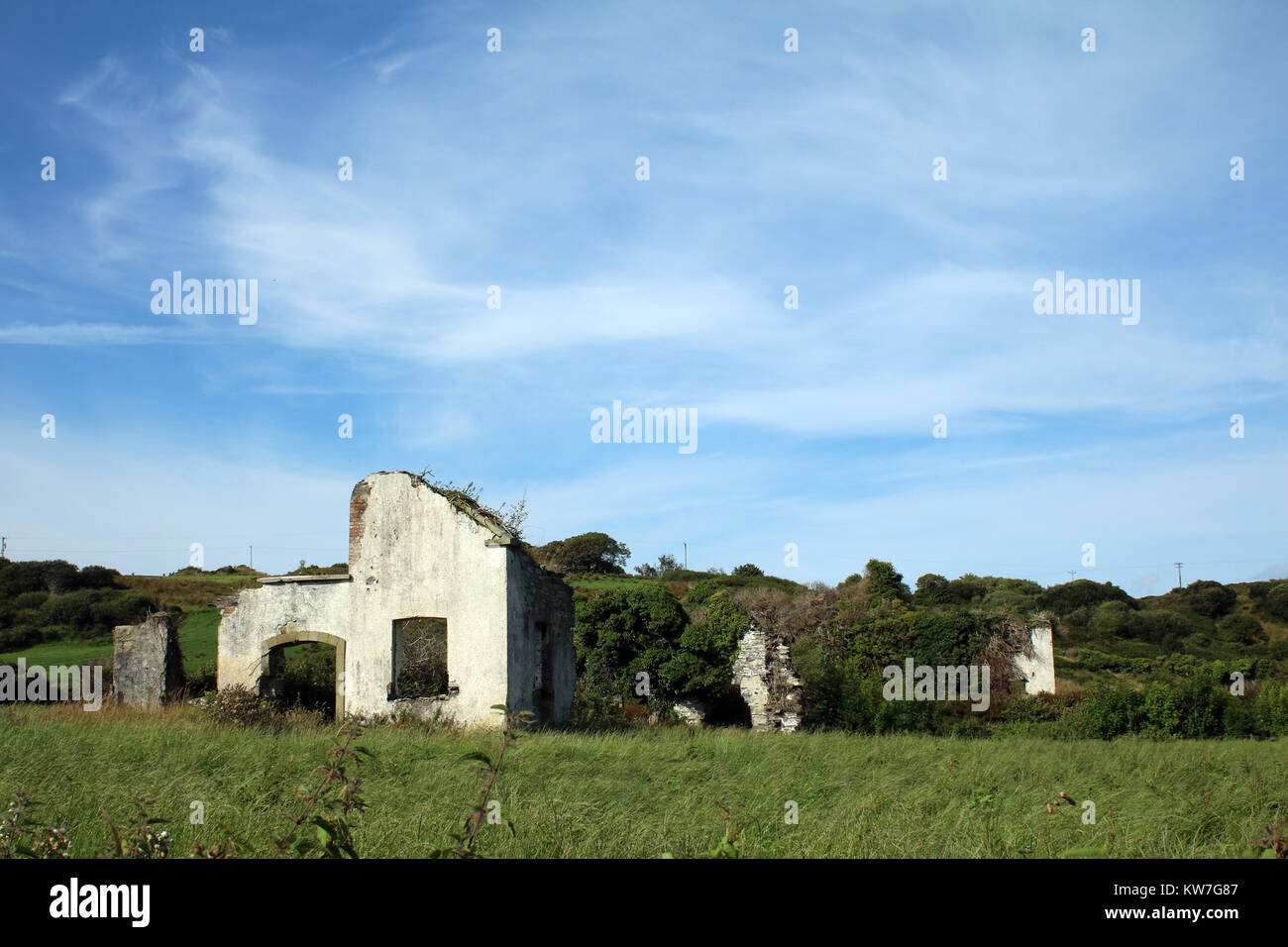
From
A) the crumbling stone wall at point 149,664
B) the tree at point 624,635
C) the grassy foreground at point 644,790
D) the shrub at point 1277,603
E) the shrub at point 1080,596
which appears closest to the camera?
the grassy foreground at point 644,790

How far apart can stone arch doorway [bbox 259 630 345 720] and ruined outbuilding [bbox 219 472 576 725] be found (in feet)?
0.07

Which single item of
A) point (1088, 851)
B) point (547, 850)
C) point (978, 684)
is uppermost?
point (1088, 851)

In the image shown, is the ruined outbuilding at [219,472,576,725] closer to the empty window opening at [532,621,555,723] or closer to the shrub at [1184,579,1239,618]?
the empty window opening at [532,621,555,723]

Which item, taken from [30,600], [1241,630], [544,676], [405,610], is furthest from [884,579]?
[30,600]

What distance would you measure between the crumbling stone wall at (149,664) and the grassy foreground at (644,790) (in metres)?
2.41

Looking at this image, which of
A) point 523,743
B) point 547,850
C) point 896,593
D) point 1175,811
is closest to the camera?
point 547,850

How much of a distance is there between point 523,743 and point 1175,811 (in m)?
8.91

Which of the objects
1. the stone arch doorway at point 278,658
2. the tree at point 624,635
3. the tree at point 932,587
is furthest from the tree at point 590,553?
the stone arch doorway at point 278,658

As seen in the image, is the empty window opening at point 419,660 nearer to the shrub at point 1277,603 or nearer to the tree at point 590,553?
the tree at point 590,553

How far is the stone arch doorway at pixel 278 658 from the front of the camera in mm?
16141
